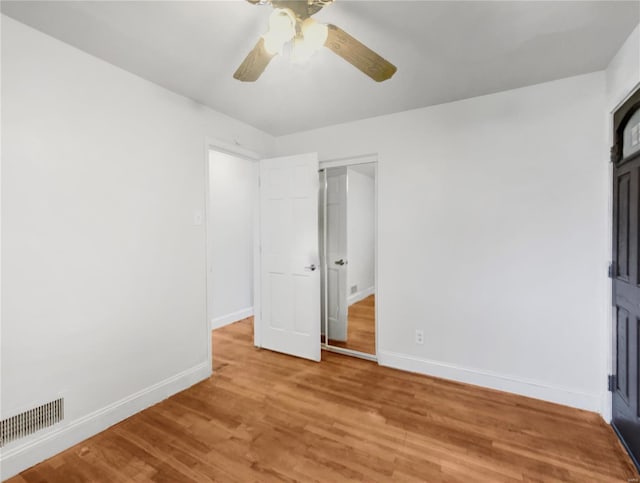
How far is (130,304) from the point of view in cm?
214

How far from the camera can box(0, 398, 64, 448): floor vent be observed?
5.16 ft

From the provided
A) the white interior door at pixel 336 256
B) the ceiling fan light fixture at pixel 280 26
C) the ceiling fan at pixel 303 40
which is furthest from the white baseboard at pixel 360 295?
the ceiling fan light fixture at pixel 280 26

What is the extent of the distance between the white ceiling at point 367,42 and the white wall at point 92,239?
27 centimetres

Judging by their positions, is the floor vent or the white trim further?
the white trim

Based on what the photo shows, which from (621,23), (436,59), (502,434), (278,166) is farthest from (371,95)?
(502,434)

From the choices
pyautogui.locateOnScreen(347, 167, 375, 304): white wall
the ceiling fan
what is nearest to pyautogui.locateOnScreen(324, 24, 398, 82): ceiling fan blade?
the ceiling fan

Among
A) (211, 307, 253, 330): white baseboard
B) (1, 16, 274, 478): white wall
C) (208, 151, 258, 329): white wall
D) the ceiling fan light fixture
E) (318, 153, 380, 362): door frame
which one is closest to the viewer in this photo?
the ceiling fan light fixture

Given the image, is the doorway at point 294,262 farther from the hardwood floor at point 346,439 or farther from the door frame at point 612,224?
the door frame at point 612,224

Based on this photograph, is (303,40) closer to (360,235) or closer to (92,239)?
(92,239)

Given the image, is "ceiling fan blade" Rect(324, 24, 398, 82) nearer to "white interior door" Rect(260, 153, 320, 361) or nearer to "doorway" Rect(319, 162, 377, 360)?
"white interior door" Rect(260, 153, 320, 361)

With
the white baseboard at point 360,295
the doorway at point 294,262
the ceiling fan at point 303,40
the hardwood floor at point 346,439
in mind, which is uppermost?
the ceiling fan at point 303,40

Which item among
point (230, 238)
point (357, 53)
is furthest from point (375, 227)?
point (230, 238)

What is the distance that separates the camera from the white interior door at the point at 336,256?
11.3 feet

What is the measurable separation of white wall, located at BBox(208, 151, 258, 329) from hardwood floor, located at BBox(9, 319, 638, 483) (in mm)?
1717
